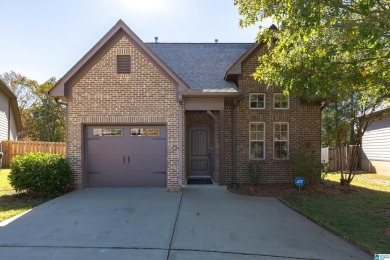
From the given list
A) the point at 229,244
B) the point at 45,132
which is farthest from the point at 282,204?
the point at 45,132

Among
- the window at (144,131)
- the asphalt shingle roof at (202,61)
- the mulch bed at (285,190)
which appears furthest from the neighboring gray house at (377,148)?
the window at (144,131)

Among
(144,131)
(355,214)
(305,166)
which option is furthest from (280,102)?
(355,214)

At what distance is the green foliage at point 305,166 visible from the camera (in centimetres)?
1179

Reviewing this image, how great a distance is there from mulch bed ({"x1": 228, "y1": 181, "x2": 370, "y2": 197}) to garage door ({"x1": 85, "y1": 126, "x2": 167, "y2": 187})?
2.92 metres

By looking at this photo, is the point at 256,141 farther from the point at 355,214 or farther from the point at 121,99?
the point at 121,99

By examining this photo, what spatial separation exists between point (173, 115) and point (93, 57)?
3351mm

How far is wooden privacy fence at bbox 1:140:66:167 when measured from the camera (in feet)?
71.7

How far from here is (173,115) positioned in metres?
10.9

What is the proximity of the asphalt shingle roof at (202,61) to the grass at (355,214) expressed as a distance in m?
4.69

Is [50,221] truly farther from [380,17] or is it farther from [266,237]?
[380,17]

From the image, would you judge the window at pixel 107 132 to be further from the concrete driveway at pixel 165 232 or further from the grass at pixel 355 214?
the grass at pixel 355 214

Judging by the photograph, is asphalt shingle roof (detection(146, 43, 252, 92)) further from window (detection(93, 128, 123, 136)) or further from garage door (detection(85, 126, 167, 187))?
window (detection(93, 128, 123, 136))

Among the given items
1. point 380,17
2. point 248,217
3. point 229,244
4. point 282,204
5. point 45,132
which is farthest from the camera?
point 45,132

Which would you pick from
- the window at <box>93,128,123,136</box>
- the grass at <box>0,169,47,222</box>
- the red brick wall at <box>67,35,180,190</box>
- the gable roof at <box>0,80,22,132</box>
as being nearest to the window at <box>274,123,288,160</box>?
the red brick wall at <box>67,35,180,190</box>
